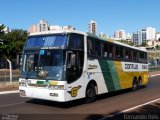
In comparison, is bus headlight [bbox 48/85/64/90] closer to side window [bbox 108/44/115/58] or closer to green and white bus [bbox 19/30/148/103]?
green and white bus [bbox 19/30/148/103]

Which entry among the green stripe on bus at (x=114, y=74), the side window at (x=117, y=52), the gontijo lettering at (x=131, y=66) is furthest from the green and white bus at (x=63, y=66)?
the gontijo lettering at (x=131, y=66)

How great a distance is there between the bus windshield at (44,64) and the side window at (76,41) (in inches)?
27.0

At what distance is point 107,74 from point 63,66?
4.59 metres

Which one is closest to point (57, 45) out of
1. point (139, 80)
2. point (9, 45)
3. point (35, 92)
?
point (35, 92)

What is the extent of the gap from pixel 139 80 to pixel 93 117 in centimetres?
1228

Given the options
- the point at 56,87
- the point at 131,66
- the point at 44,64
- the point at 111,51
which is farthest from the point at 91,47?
the point at 131,66

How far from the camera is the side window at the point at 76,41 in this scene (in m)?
14.0

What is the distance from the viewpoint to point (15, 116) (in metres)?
11.5

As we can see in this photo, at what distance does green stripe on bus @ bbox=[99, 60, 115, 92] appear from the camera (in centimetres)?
1688

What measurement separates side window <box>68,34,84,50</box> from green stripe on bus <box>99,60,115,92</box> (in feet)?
7.02

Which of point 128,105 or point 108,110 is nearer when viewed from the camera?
point 108,110

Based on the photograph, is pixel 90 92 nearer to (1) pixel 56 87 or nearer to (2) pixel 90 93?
(2) pixel 90 93

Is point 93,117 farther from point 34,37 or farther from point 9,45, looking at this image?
point 9,45

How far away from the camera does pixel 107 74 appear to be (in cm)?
1742
